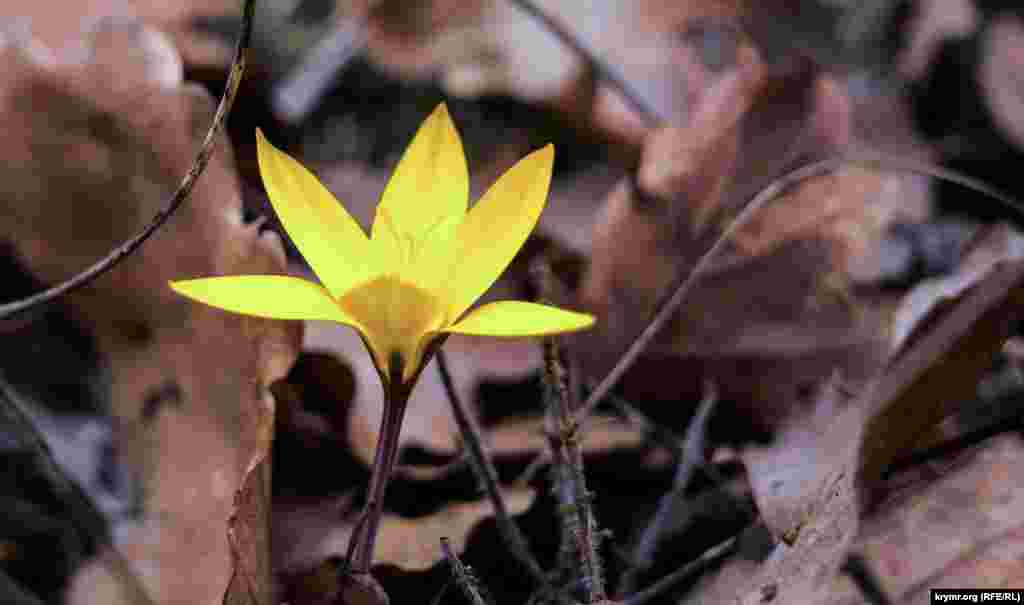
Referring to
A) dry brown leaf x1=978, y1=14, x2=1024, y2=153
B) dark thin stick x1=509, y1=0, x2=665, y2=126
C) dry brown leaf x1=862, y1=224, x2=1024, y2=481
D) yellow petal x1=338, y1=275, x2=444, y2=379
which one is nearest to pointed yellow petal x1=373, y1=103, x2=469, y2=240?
yellow petal x1=338, y1=275, x2=444, y2=379

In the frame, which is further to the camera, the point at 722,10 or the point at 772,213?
the point at 722,10

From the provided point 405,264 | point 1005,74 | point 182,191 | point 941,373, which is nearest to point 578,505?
point 405,264

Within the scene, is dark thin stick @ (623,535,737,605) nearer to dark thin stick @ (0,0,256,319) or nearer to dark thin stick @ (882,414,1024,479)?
dark thin stick @ (882,414,1024,479)

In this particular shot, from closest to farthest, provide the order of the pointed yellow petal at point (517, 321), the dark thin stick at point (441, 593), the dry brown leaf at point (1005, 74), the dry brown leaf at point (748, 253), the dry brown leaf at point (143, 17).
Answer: the pointed yellow petal at point (517, 321)
the dark thin stick at point (441, 593)
the dry brown leaf at point (748, 253)
the dry brown leaf at point (143, 17)
the dry brown leaf at point (1005, 74)

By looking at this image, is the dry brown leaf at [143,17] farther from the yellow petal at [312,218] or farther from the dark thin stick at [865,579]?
the dark thin stick at [865,579]

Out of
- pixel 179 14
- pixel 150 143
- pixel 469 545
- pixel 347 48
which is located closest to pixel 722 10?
pixel 347 48

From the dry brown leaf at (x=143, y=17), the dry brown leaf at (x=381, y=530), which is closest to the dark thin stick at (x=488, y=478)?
the dry brown leaf at (x=381, y=530)

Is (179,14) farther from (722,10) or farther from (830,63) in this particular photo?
(830,63)
